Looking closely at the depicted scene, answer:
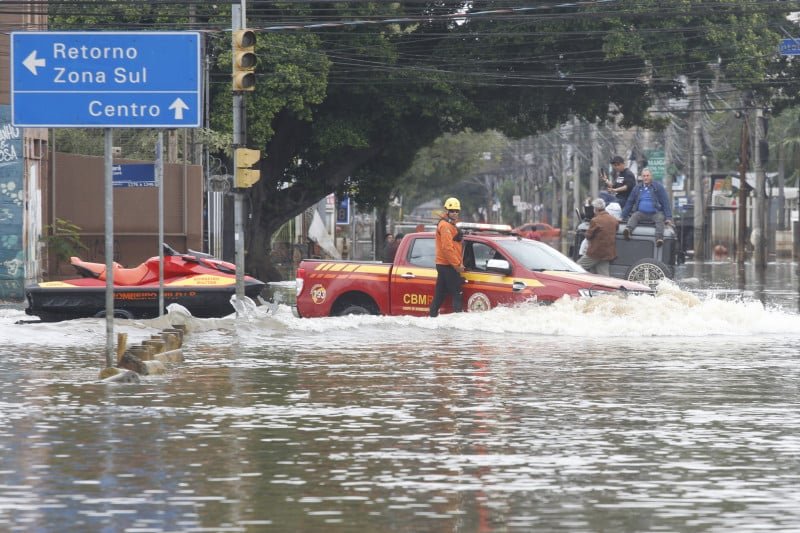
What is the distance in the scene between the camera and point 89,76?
16984 millimetres

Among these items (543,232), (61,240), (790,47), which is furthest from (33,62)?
(543,232)

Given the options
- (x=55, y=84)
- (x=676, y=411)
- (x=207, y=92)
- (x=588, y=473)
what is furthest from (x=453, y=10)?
(x=588, y=473)

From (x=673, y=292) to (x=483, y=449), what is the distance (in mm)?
12264

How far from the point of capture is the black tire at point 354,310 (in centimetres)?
2255

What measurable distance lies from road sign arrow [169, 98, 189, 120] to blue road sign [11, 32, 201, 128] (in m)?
0.26

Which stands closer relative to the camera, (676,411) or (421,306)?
(676,411)

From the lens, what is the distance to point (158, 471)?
9812 millimetres

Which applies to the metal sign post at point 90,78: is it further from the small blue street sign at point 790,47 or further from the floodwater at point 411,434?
the small blue street sign at point 790,47

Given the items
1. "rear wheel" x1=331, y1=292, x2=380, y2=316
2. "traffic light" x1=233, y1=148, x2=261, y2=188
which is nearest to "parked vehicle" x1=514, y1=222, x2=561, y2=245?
"traffic light" x1=233, y1=148, x2=261, y2=188

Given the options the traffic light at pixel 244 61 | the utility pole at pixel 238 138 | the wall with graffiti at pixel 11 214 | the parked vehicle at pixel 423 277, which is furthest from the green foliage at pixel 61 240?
the parked vehicle at pixel 423 277

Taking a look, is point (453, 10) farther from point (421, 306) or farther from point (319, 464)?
point (319, 464)

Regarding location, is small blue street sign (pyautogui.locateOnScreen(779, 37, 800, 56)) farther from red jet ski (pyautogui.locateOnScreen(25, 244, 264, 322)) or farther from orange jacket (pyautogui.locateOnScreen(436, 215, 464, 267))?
orange jacket (pyautogui.locateOnScreen(436, 215, 464, 267))

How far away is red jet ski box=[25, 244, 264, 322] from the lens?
22.8 meters

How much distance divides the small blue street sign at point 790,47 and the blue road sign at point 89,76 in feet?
96.4
